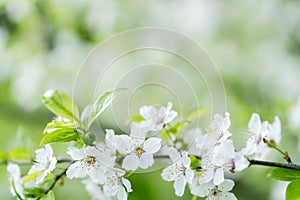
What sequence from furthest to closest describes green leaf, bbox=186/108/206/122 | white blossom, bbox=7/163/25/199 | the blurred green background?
the blurred green background
green leaf, bbox=186/108/206/122
white blossom, bbox=7/163/25/199

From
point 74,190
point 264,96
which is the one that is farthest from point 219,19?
point 74,190

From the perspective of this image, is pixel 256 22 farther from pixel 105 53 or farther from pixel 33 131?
pixel 33 131

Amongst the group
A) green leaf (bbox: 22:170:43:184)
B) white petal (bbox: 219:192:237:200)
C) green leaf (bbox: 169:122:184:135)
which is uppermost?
green leaf (bbox: 169:122:184:135)

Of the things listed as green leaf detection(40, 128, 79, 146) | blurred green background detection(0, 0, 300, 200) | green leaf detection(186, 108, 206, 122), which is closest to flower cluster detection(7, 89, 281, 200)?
green leaf detection(40, 128, 79, 146)

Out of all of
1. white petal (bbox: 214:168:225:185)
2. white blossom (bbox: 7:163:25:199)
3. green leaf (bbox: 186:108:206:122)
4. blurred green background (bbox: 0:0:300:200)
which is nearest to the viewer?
white petal (bbox: 214:168:225:185)

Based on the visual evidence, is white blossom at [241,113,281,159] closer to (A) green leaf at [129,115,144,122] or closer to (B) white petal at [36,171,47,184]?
(A) green leaf at [129,115,144,122]
